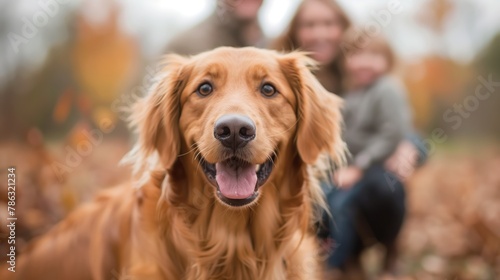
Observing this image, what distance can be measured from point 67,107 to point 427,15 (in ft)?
8.90

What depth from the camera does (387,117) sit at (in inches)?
143

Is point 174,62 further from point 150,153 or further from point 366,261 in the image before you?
point 366,261

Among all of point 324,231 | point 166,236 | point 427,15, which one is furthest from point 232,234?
point 427,15

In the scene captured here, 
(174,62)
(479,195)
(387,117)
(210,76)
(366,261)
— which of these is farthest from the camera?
(479,195)

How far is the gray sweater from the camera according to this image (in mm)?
3625

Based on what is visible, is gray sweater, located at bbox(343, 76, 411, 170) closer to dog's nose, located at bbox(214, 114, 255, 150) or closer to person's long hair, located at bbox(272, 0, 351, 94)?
person's long hair, located at bbox(272, 0, 351, 94)

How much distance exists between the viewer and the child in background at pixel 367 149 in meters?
3.66

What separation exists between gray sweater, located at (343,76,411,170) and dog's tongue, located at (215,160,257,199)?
143cm

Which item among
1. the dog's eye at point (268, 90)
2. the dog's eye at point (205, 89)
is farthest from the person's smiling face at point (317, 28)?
the dog's eye at point (205, 89)

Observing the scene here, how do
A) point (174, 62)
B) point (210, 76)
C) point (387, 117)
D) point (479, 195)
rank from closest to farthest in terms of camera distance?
1. point (210, 76)
2. point (174, 62)
3. point (387, 117)
4. point (479, 195)

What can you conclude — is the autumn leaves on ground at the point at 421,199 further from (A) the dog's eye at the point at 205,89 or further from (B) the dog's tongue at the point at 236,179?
(B) the dog's tongue at the point at 236,179

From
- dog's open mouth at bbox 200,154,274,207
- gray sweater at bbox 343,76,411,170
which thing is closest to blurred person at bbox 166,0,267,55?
gray sweater at bbox 343,76,411,170

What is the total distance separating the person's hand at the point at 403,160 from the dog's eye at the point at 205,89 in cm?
166

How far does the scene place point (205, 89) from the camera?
2.57 metres
